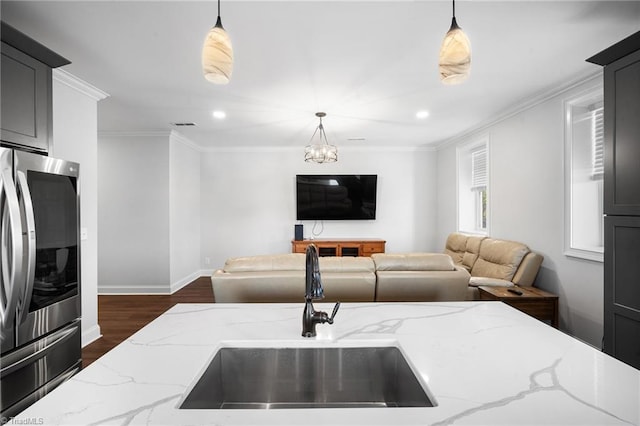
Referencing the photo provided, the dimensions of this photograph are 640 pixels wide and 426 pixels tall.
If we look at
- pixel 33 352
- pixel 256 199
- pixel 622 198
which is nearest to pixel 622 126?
pixel 622 198

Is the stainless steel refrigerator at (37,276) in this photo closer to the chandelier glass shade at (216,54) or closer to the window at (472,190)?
the chandelier glass shade at (216,54)

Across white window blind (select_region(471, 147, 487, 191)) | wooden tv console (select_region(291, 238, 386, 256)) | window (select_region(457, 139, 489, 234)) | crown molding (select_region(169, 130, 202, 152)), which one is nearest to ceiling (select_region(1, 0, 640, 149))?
crown molding (select_region(169, 130, 202, 152))

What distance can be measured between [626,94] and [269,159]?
5.34 m

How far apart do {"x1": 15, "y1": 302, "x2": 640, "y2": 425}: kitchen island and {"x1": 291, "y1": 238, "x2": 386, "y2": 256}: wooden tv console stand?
14.8 feet

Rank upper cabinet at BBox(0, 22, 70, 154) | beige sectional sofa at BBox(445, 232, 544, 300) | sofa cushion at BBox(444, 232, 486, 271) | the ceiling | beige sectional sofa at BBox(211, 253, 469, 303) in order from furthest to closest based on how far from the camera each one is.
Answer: sofa cushion at BBox(444, 232, 486, 271) → beige sectional sofa at BBox(445, 232, 544, 300) → beige sectional sofa at BBox(211, 253, 469, 303) → the ceiling → upper cabinet at BBox(0, 22, 70, 154)

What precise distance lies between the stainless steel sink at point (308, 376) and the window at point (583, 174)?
9.70ft

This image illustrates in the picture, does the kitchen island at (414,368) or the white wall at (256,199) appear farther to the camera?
the white wall at (256,199)

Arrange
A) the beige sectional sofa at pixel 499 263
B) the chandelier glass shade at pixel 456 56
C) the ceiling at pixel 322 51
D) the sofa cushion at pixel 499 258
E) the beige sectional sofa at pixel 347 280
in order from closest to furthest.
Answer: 1. the chandelier glass shade at pixel 456 56
2. the ceiling at pixel 322 51
3. the beige sectional sofa at pixel 347 280
4. the beige sectional sofa at pixel 499 263
5. the sofa cushion at pixel 499 258

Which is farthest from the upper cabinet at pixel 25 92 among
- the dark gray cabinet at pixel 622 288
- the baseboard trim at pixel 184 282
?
the baseboard trim at pixel 184 282

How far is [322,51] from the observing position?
2.57 m

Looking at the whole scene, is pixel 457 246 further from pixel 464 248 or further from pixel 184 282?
pixel 184 282

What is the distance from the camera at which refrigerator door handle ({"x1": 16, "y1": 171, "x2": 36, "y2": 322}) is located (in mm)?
1615

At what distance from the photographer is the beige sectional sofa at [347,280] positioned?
2402mm

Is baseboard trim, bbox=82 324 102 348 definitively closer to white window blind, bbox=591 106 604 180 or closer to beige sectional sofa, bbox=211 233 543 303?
beige sectional sofa, bbox=211 233 543 303
